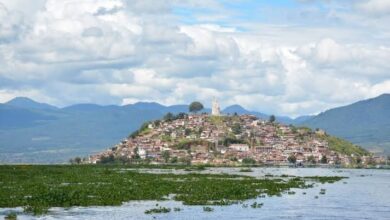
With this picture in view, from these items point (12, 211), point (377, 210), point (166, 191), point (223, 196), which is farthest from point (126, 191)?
point (377, 210)

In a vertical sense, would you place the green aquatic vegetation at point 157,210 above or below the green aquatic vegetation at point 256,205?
below

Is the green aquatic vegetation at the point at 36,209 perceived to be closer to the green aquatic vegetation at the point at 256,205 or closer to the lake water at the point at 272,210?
the lake water at the point at 272,210

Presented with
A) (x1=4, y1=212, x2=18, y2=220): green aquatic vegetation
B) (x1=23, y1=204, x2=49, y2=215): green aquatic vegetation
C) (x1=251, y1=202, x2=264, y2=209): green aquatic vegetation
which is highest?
(x1=251, y1=202, x2=264, y2=209): green aquatic vegetation

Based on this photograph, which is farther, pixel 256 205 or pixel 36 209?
pixel 256 205

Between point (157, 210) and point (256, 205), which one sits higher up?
point (256, 205)

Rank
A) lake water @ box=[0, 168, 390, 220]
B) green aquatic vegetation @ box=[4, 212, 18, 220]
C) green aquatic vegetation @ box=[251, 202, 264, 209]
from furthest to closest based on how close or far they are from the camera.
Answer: green aquatic vegetation @ box=[251, 202, 264, 209], lake water @ box=[0, 168, 390, 220], green aquatic vegetation @ box=[4, 212, 18, 220]

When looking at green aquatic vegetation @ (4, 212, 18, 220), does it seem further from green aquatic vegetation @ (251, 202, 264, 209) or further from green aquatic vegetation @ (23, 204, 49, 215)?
green aquatic vegetation @ (251, 202, 264, 209)

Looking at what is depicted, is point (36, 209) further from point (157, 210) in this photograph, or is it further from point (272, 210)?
point (272, 210)

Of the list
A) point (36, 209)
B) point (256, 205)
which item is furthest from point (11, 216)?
point (256, 205)

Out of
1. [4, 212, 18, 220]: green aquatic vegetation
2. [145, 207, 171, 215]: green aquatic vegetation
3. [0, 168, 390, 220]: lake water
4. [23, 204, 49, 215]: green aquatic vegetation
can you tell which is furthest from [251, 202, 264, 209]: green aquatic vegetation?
[4, 212, 18, 220]: green aquatic vegetation

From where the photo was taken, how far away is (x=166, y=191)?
89812mm

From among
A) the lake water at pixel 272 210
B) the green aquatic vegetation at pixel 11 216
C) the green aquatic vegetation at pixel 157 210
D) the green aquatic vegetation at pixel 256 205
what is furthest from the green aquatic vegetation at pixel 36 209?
the green aquatic vegetation at pixel 256 205

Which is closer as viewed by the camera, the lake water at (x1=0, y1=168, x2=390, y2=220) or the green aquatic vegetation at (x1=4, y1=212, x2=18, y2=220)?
the green aquatic vegetation at (x1=4, y1=212, x2=18, y2=220)

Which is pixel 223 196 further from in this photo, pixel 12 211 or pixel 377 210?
pixel 12 211
